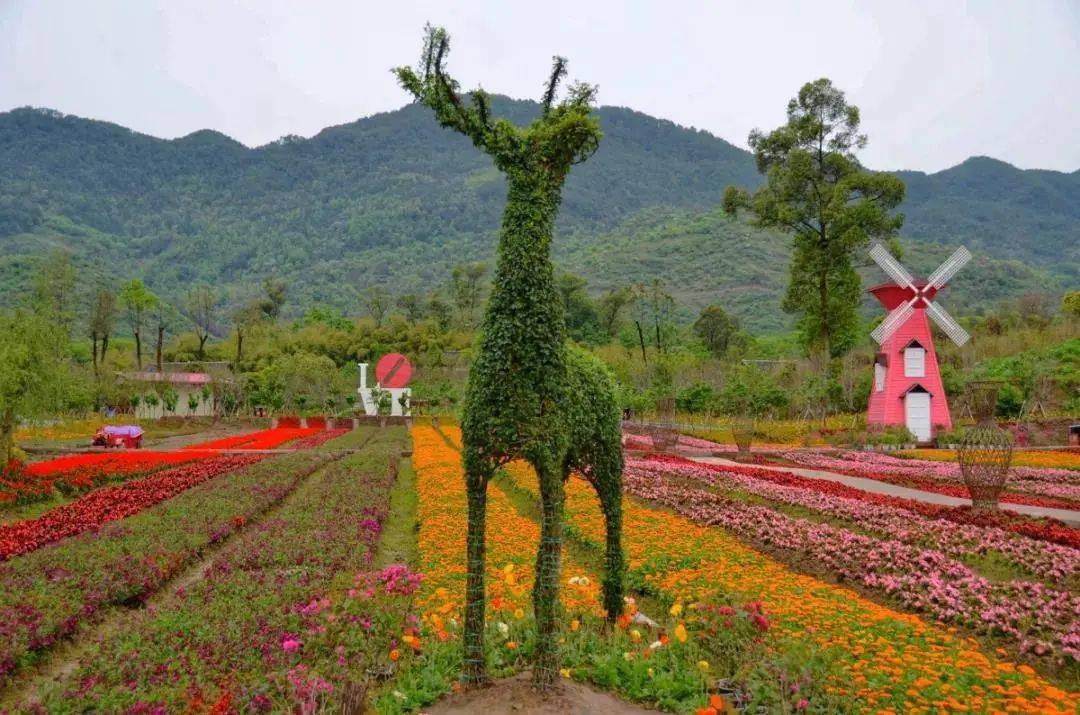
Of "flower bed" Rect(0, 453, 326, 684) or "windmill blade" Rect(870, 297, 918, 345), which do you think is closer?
"flower bed" Rect(0, 453, 326, 684)

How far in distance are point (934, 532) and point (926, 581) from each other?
123 inches

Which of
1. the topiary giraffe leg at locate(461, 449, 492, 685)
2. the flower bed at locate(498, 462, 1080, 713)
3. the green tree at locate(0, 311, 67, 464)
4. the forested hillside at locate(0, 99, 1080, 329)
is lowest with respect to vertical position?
the flower bed at locate(498, 462, 1080, 713)

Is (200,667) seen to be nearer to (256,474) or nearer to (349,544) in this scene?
(349,544)

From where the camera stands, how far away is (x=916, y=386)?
34.1m

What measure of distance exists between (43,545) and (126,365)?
196 feet

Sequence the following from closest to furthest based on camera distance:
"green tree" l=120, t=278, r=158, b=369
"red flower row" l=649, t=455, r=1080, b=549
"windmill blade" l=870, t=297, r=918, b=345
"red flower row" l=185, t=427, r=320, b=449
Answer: "red flower row" l=649, t=455, r=1080, b=549
"red flower row" l=185, t=427, r=320, b=449
"windmill blade" l=870, t=297, r=918, b=345
"green tree" l=120, t=278, r=158, b=369

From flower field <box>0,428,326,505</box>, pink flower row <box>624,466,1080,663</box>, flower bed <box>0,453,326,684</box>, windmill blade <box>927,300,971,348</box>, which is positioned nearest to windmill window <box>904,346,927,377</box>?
windmill blade <box>927,300,971,348</box>

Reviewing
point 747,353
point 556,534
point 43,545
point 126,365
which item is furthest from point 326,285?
point 556,534

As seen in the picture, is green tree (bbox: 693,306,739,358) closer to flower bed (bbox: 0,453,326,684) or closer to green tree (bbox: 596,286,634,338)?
green tree (bbox: 596,286,634,338)

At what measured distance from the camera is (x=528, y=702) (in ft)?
18.2

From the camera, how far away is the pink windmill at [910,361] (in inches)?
1345

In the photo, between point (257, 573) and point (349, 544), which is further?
point (349, 544)

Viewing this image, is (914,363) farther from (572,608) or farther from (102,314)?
(102,314)

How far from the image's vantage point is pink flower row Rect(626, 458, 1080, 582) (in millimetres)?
10062
